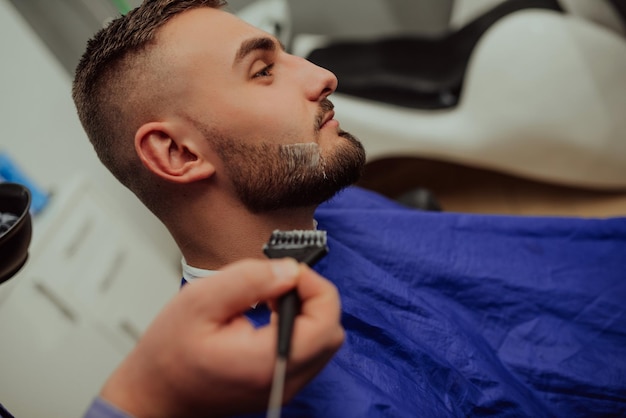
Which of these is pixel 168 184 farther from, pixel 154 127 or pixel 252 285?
Answer: pixel 252 285

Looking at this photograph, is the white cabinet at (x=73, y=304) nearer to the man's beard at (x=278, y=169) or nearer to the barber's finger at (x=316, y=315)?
the man's beard at (x=278, y=169)

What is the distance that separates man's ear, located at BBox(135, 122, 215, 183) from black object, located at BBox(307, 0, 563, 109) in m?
1.18

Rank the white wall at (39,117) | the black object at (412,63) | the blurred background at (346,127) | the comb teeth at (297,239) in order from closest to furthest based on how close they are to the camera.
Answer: the comb teeth at (297,239), the blurred background at (346,127), the white wall at (39,117), the black object at (412,63)

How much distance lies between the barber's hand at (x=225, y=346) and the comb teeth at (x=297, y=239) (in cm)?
9

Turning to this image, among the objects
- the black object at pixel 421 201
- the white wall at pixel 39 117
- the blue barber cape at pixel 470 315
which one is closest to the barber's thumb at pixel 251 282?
the blue barber cape at pixel 470 315

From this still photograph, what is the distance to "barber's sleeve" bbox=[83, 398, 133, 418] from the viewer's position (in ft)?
1.80

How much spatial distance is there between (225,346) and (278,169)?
1.46ft

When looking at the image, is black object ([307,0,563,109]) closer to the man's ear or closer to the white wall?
the white wall

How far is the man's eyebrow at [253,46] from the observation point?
2.95ft

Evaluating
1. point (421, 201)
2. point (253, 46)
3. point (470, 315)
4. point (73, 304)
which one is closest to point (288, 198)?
point (253, 46)

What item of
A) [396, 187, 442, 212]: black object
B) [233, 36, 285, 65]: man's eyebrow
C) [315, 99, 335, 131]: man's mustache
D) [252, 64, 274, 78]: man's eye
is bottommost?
[396, 187, 442, 212]: black object

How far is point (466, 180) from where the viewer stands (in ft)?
7.45

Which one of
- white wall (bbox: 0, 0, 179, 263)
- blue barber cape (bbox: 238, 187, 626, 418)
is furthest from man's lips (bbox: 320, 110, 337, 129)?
white wall (bbox: 0, 0, 179, 263)

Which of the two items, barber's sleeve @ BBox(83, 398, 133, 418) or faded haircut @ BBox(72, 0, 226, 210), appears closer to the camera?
barber's sleeve @ BBox(83, 398, 133, 418)
